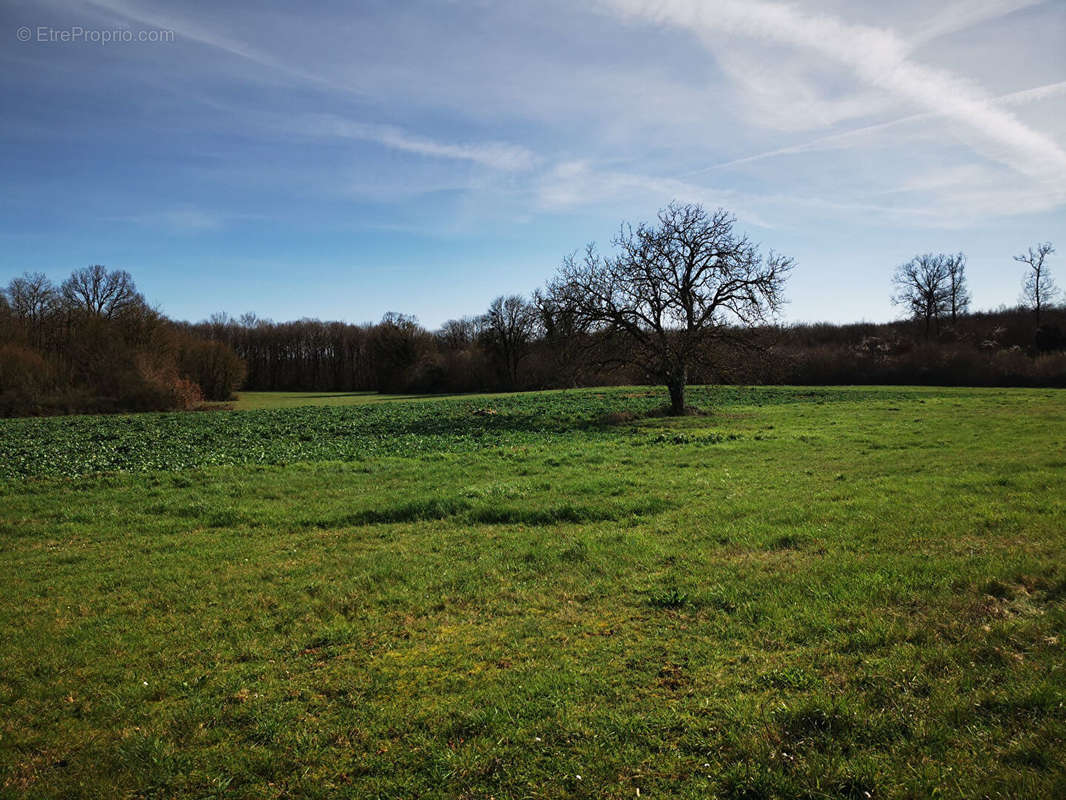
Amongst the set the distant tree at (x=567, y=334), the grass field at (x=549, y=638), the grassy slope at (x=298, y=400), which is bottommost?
the grass field at (x=549, y=638)

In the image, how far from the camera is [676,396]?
31953 millimetres

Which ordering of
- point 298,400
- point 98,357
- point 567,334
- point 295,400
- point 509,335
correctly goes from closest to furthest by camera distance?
point 567,334 → point 98,357 → point 295,400 → point 298,400 → point 509,335

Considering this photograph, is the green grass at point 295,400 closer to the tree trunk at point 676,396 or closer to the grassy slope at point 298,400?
the grassy slope at point 298,400

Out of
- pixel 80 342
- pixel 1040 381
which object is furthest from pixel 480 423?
pixel 1040 381

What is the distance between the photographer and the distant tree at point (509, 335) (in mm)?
92875

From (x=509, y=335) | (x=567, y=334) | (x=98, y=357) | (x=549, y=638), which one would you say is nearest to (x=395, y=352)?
(x=509, y=335)

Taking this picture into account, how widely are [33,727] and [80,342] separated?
67618 millimetres

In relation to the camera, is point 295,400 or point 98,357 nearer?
point 98,357

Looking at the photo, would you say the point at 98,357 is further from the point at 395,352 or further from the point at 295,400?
the point at 395,352

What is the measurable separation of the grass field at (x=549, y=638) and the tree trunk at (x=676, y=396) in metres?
Result: 17.6

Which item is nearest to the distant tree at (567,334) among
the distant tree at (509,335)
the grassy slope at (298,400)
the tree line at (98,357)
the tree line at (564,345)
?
the tree line at (564,345)

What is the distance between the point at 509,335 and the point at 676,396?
214 ft

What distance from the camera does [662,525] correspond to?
33.6ft

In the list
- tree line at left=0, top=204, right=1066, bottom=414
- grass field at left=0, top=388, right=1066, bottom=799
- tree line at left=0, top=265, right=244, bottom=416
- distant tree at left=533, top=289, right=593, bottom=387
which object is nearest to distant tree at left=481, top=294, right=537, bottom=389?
tree line at left=0, top=204, right=1066, bottom=414
